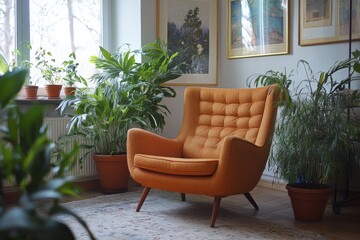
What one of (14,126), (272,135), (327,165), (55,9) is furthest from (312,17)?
(14,126)

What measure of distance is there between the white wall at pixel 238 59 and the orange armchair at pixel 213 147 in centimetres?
74

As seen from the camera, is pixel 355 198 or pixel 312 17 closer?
pixel 355 198

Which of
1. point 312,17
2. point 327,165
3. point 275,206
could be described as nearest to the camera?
point 327,165

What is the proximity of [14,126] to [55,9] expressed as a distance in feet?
11.0

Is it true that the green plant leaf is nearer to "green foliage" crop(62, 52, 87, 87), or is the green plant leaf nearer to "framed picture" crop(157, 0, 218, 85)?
"green foliage" crop(62, 52, 87, 87)

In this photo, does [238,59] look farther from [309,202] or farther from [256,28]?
[309,202]

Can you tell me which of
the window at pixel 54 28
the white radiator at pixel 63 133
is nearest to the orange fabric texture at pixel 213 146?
the white radiator at pixel 63 133

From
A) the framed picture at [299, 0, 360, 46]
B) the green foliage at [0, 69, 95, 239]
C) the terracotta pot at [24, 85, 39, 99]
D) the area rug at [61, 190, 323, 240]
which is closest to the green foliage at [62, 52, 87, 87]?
the terracotta pot at [24, 85, 39, 99]

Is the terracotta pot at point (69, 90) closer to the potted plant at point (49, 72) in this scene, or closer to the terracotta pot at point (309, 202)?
the potted plant at point (49, 72)

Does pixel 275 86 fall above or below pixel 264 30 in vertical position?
below

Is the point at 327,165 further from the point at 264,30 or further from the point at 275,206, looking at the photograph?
the point at 264,30

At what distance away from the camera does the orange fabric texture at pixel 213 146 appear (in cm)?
258

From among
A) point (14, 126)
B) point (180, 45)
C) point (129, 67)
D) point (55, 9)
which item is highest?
point (55, 9)

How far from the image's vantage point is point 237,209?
3.06 meters
